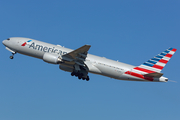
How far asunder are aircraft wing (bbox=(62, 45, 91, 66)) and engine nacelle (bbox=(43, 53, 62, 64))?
3.25 ft

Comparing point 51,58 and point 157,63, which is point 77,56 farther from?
point 157,63

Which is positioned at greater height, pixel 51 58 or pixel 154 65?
pixel 154 65

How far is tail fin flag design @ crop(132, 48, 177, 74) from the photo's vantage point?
123 feet

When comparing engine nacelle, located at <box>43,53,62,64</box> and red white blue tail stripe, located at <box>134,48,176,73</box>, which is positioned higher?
red white blue tail stripe, located at <box>134,48,176,73</box>

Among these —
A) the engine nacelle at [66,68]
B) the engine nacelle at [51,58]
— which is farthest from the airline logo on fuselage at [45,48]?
the engine nacelle at [66,68]

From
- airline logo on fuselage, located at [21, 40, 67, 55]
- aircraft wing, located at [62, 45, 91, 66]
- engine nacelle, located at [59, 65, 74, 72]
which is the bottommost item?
engine nacelle, located at [59, 65, 74, 72]

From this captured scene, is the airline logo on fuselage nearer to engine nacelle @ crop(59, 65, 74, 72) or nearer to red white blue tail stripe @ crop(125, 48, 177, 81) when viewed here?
engine nacelle @ crop(59, 65, 74, 72)

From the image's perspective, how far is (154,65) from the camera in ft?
123

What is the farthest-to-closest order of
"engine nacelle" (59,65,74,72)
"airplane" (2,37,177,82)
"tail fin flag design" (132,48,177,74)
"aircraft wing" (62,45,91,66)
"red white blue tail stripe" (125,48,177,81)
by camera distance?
"engine nacelle" (59,65,74,72)
"tail fin flag design" (132,48,177,74)
"red white blue tail stripe" (125,48,177,81)
"airplane" (2,37,177,82)
"aircraft wing" (62,45,91,66)

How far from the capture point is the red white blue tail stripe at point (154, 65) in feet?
122

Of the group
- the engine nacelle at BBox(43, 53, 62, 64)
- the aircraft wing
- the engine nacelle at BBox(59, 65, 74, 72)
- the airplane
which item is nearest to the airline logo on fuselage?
the airplane

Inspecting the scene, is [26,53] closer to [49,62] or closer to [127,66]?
[49,62]

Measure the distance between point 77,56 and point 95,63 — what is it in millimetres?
3284

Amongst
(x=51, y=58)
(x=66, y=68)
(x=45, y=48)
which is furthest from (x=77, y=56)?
(x=45, y=48)
